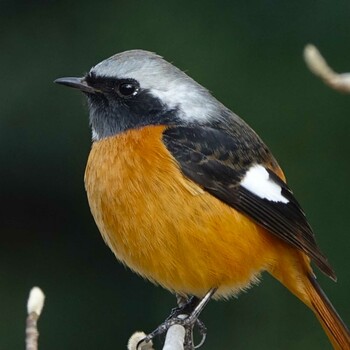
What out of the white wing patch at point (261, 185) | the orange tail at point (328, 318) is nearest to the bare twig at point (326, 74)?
the white wing patch at point (261, 185)

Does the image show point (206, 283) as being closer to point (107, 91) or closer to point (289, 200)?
point (289, 200)

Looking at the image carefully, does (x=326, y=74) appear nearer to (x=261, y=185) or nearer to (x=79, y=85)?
(x=261, y=185)

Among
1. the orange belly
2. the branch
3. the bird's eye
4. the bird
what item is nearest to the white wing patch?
the bird

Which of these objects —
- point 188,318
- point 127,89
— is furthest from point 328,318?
point 127,89

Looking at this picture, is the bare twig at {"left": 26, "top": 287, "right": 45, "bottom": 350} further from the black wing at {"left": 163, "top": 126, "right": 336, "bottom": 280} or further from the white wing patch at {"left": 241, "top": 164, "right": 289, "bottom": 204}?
the white wing patch at {"left": 241, "top": 164, "right": 289, "bottom": 204}

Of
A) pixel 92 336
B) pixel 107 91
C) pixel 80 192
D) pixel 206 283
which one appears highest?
pixel 107 91

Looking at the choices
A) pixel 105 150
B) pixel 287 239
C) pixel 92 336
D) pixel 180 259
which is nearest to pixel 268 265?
pixel 287 239
